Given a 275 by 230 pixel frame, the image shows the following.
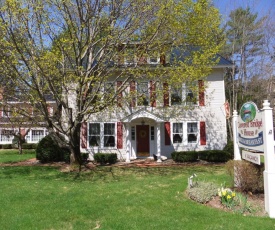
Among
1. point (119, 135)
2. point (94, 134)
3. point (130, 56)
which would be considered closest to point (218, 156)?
point (119, 135)

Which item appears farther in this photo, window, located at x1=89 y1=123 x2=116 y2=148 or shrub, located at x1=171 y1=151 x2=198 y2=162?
window, located at x1=89 y1=123 x2=116 y2=148

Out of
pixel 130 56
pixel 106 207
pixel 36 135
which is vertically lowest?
pixel 106 207

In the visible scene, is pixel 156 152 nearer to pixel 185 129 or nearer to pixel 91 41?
pixel 185 129

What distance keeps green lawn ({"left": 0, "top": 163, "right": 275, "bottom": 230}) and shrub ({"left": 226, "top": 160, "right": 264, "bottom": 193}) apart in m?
1.64

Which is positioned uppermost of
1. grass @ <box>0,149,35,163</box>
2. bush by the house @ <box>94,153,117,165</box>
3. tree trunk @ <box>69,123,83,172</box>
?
tree trunk @ <box>69,123,83,172</box>

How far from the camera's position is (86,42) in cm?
1252

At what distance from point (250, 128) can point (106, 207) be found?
14.2ft

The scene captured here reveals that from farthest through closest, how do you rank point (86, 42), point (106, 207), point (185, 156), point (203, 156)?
point (203, 156)
point (185, 156)
point (86, 42)
point (106, 207)

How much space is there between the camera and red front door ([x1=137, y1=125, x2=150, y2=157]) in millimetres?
19641

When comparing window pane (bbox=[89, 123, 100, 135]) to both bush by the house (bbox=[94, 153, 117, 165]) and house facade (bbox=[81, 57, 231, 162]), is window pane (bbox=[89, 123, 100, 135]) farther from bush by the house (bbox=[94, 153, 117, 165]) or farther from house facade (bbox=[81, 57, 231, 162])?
bush by the house (bbox=[94, 153, 117, 165])

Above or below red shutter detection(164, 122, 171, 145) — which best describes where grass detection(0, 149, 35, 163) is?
below

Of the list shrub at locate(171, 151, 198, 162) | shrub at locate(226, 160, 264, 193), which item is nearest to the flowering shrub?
shrub at locate(226, 160, 264, 193)

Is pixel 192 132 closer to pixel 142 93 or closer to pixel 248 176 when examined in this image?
pixel 142 93

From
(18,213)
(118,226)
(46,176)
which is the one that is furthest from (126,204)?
(46,176)
